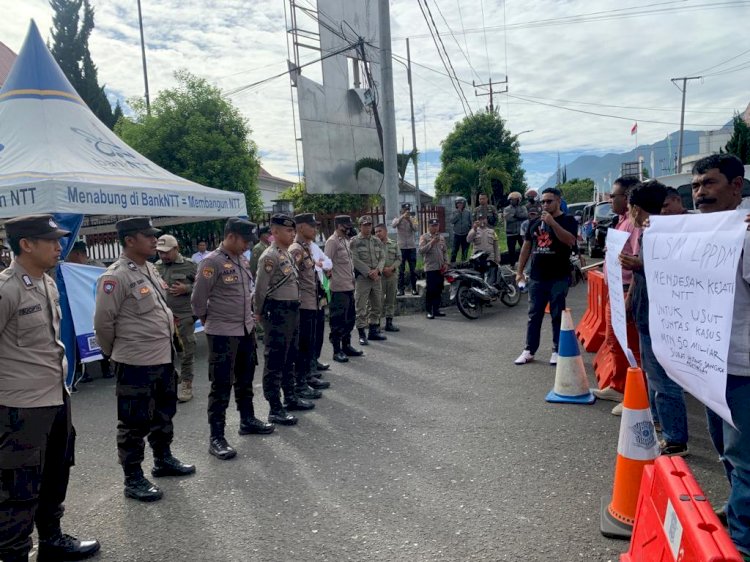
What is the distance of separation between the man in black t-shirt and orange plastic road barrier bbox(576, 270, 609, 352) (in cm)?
51

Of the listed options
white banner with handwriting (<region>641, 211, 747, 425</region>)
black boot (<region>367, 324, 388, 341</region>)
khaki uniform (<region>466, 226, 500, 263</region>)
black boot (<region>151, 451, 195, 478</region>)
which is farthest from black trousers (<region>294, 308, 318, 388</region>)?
khaki uniform (<region>466, 226, 500, 263</region>)

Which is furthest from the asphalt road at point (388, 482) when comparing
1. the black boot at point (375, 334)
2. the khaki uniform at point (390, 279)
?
the khaki uniform at point (390, 279)

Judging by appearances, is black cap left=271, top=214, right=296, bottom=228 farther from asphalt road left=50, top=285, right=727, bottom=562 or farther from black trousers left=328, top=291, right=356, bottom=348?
black trousers left=328, top=291, right=356, bottom=348

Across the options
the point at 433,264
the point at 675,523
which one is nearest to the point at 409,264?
the point at 433,264

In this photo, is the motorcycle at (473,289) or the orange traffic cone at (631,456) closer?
the orange traffic cone at (631,456)

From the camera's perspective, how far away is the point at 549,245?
19.3 feet

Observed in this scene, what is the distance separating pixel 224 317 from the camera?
173 inches

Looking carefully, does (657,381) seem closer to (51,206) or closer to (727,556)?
(727,556)

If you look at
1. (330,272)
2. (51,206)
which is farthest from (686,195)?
(51,206)

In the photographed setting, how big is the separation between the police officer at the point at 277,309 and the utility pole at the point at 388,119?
6.51 meters

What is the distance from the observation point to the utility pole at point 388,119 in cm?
1141

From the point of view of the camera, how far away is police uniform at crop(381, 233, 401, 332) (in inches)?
359

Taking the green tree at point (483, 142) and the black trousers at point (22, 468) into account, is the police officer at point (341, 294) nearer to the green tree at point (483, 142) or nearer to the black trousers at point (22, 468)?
the black trousers at point (22, 468)

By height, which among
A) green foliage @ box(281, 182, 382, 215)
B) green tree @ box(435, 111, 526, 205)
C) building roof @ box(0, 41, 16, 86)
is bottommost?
green foliage @ box(281, 182, 382, 215)
